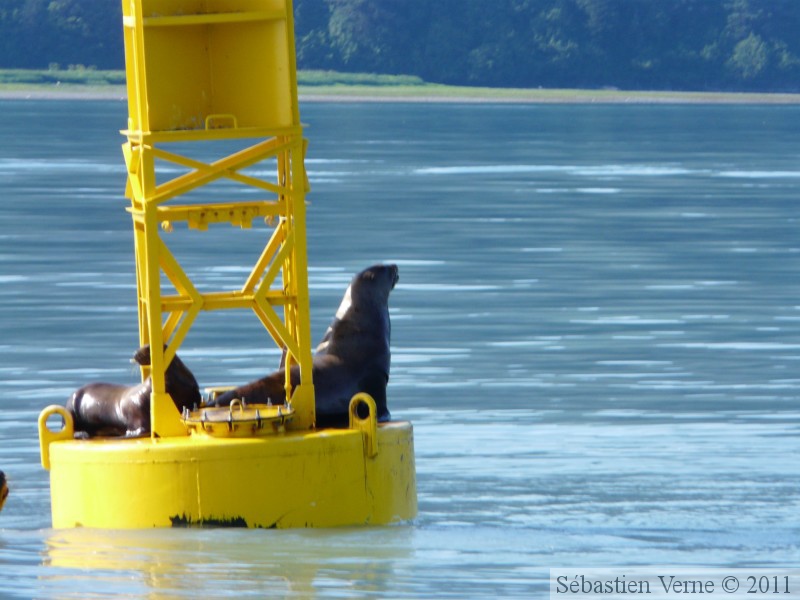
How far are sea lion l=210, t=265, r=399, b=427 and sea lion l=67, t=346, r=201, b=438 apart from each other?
0.29m

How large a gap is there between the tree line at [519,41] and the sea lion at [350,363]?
149 metres

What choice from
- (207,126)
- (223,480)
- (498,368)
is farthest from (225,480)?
(498,368)

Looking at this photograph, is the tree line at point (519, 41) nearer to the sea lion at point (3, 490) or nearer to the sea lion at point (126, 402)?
the sea lion at point (126, 402)

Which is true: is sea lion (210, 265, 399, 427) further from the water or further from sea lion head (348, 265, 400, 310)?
the water

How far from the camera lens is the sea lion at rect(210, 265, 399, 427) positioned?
44.6 feet

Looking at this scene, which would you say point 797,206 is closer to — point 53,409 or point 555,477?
point 555,477

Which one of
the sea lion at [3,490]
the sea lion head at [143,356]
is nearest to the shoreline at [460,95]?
the sea lion head at [143,356]

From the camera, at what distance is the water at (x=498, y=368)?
12.5m

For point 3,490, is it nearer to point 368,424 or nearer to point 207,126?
point 368,424

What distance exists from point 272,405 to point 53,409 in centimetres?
148

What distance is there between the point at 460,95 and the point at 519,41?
16135 mm

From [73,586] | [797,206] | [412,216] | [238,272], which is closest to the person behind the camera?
[73,586]

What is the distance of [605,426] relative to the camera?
17609 mm

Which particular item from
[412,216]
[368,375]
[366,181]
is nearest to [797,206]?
[412,216]
